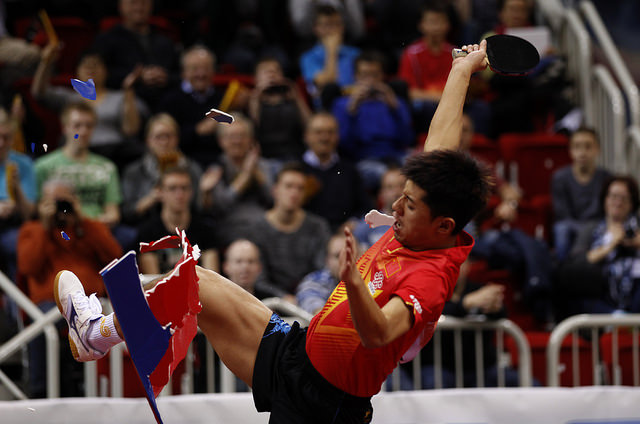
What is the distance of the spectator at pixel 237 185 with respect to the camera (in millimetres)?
6488

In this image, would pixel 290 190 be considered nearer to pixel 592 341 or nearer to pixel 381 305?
pixel 592 341

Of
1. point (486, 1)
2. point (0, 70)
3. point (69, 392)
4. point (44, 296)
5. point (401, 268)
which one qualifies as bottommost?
point (69, 392)

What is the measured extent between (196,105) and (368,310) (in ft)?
15.2

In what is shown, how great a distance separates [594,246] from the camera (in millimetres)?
6594

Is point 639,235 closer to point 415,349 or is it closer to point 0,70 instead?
point 415,349

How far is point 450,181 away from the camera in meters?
3.29

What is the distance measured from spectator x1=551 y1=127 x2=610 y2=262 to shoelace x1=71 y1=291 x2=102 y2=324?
4.37 metres

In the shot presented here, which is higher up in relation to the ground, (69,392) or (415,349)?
(415,349)

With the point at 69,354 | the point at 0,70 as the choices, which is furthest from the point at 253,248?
the point at 0,70

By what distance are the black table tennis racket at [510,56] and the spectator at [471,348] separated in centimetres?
202

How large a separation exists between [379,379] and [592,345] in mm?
2784

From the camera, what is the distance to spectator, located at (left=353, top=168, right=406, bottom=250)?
6.16 metres

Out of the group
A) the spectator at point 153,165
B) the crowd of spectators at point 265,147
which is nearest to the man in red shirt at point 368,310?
the crowd of spectators at point 265,147

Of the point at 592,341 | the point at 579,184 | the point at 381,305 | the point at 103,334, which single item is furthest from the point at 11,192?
the point at 579,184
